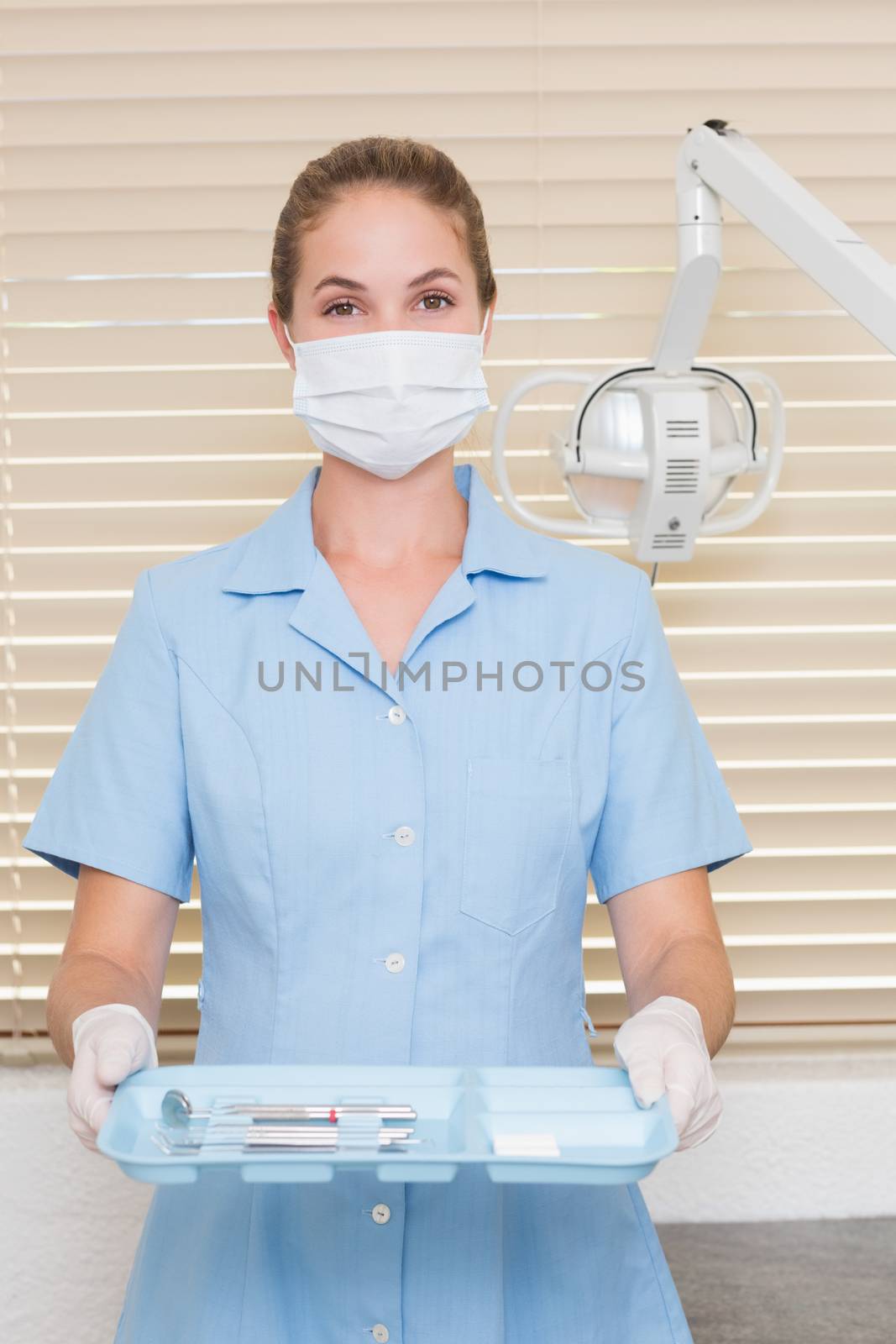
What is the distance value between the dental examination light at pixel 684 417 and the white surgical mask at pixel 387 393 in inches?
7.9

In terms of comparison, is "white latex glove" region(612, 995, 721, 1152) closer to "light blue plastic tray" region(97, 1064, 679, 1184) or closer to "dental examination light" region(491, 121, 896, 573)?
"light blue plastic tray" region(97, 1064, 679, 1184)

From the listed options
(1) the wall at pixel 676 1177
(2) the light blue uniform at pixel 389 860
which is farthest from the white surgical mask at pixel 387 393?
(1) the wall at pixel 676 1177

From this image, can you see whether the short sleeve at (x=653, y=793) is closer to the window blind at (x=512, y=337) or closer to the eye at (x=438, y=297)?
the eye at (x=438, y=297)

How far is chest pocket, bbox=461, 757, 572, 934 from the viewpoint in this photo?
3.57ft

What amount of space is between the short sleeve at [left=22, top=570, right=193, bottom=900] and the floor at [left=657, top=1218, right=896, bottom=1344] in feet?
2.86

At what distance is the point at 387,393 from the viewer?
3.86 feet

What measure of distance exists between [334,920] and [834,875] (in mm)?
896

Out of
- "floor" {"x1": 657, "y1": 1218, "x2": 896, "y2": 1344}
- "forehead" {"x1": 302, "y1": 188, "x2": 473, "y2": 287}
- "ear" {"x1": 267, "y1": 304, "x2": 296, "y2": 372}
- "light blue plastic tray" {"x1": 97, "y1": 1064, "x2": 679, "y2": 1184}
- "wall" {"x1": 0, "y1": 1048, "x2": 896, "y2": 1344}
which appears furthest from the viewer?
"wall" {"x1": 0, "y1": 1048, "x2": 896, "y2": 1344}

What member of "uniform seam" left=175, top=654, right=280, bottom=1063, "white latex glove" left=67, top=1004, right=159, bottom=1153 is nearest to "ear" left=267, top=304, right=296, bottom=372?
"uniform seam" left=175, top=654, right=280, bottom=1063

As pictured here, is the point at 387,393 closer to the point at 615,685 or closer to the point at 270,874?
the point at 615,685

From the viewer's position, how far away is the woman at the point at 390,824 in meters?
1.05

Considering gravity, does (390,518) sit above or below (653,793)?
above

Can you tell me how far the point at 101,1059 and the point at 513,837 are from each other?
1.23 ft

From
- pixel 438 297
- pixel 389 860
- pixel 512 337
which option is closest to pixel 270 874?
pixel 389 860
